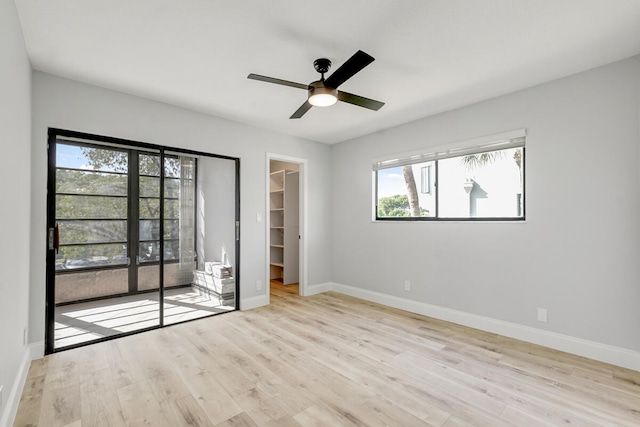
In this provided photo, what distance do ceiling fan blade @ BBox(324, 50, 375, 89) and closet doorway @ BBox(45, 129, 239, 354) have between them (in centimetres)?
216

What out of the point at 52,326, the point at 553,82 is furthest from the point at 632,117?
the point at 52,326

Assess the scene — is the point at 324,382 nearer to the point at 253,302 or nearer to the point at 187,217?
the point at 253,302

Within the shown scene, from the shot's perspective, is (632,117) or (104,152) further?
(104,152)

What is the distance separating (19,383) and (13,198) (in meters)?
1.29

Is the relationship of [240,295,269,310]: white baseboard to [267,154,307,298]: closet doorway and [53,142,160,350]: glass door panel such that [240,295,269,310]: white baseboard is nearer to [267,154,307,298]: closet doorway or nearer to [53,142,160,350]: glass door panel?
[267,154,307,298]: closet doorway

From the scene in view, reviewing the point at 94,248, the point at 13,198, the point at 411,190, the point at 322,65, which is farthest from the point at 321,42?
the point at 94,248

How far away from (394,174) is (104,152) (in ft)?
11.6

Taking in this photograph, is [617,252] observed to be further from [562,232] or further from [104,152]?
[104,152]

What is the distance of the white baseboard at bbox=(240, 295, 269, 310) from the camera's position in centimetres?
411

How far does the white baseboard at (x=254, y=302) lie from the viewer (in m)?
4.11

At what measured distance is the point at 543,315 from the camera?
2930 mm

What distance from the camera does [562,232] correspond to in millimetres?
2836

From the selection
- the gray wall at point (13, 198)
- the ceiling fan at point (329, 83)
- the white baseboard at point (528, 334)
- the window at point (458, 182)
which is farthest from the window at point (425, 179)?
the gray wall at point (13, 198)

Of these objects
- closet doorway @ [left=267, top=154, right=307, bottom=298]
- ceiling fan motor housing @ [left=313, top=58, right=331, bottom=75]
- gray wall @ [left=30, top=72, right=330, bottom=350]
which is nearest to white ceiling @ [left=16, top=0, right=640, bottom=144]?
ceiling fan motor housing @ [left=313, top=58, right=331, bottom=75]
